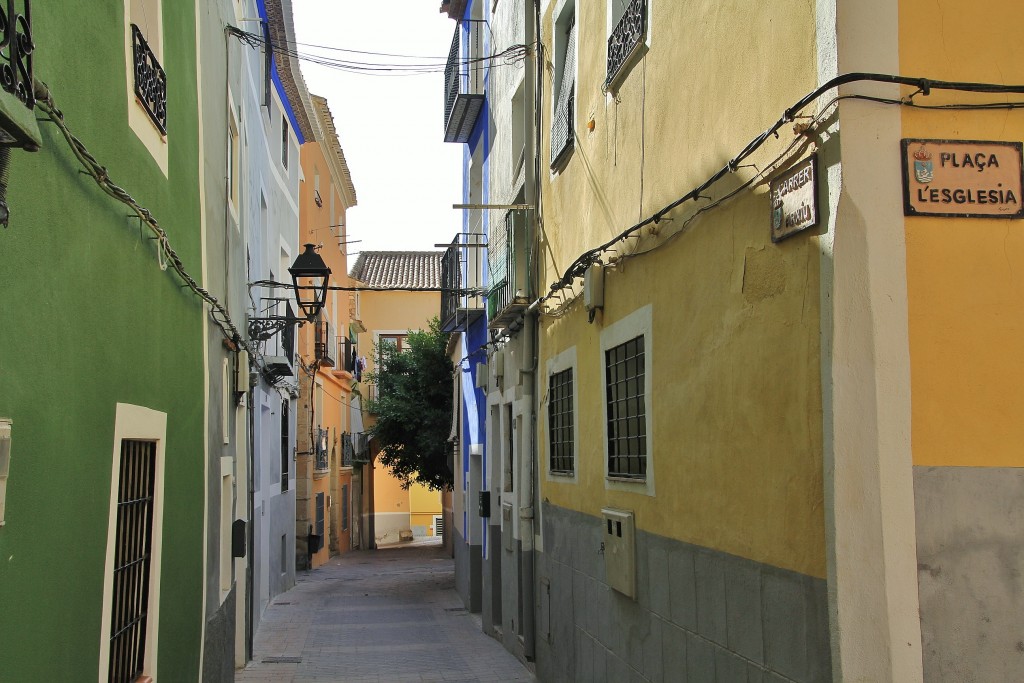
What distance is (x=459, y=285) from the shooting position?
17.0 metres

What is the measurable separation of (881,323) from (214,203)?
22.9ft

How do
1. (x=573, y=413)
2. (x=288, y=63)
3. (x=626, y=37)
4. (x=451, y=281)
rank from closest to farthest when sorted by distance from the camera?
(x=626, y=37), (x=573, y=413), (x=451, y=281), (x=288, y=63)

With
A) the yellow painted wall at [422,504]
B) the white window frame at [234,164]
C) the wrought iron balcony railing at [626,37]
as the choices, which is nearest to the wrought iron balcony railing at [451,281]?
the white window frame at [234,164]

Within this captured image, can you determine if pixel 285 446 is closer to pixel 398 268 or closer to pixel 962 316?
pixel 962 316

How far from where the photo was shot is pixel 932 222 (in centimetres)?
454

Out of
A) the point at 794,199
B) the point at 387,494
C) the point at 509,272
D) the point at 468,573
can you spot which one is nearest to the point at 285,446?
the point at 468,573

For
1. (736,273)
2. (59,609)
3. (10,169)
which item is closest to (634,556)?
(736,273)

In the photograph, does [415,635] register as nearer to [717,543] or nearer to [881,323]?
[717,543]

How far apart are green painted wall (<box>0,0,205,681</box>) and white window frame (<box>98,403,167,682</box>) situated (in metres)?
0.10

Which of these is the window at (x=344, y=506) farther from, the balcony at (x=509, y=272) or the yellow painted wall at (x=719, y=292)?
the yellow painted wall at (x=719, y=292)

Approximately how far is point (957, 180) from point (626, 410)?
3854 mm

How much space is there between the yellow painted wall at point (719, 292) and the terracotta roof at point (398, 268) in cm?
3733

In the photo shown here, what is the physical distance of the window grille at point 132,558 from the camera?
6066mm

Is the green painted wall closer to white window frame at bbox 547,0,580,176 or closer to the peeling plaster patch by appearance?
the peeling plaster patch
